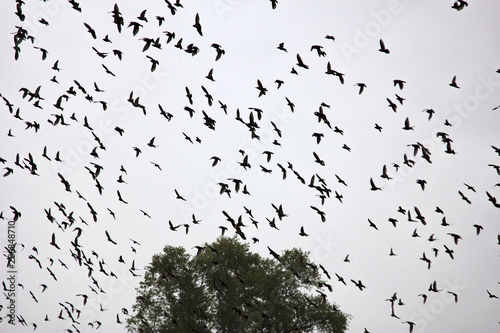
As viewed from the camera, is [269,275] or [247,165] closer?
[247,165]

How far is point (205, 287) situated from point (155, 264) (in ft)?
17.2

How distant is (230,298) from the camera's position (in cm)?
4416

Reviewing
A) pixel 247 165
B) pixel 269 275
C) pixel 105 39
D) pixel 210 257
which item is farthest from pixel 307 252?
pixel 105 39

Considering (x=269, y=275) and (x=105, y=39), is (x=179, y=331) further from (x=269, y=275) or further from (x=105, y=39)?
(x=105, y=39)

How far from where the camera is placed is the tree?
42875 mm

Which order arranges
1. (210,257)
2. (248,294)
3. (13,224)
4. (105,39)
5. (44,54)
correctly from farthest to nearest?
(210,257), (248,294), (13,224), (44,54), (105,39)

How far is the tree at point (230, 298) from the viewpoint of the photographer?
42875mm

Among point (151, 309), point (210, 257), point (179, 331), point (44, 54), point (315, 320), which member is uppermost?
point (44, 54)

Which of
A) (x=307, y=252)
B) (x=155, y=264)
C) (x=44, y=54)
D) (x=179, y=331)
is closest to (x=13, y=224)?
(x=155, y=264)

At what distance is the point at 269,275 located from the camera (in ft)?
149

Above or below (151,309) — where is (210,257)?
above

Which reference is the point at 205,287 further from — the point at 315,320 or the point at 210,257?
the point at 315,320

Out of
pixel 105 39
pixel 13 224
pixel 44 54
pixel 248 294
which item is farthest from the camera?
pixel 248 294

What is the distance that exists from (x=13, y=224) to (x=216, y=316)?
1870cm
